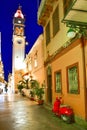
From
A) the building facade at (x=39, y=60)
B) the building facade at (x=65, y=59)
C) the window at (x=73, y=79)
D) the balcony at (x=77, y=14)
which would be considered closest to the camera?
the balcony at (x=77, y=14)

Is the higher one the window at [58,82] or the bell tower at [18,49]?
the bell tower at [18,49]

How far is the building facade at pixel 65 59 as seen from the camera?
30.5 ft

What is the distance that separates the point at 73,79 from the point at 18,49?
4217cm

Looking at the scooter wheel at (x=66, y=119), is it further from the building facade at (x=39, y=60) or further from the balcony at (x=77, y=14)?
the building facade at (x=39, y=60)

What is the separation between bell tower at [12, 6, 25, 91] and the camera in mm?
48094

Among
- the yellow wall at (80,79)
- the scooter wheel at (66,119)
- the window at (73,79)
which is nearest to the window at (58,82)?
the yellow wall at (80,79)

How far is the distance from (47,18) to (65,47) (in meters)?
6.28

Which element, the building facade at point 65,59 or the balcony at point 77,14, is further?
the building facade at point 65,59

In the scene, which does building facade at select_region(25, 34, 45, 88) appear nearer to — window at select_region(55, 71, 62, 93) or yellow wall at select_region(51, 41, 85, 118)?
window at select_region(55, 71, 62, 93)

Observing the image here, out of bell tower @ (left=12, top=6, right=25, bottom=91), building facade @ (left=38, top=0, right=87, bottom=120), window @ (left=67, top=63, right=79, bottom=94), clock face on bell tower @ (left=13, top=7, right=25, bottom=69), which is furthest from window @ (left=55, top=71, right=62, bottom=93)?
clock face on bell tower @ (left=13, top=7, right=25, bottom=69)

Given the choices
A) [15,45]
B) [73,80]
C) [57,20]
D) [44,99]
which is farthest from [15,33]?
[73,80]

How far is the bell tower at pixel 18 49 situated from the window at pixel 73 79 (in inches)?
1393

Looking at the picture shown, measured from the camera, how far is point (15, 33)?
55.8m

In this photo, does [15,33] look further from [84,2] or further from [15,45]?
[84,2]
